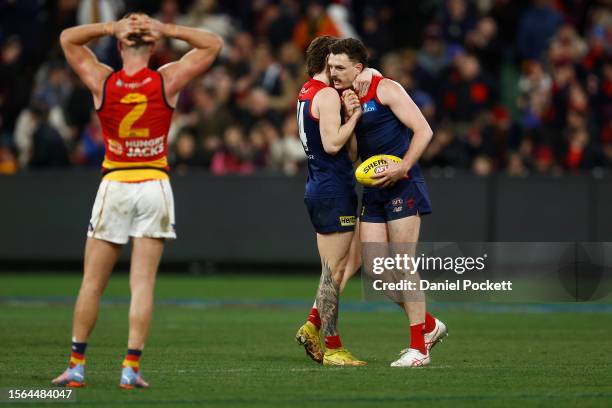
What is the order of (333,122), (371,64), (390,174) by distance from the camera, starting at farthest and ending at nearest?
(371,64) < (333,122) < (390,174)

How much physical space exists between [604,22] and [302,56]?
18.8 feet

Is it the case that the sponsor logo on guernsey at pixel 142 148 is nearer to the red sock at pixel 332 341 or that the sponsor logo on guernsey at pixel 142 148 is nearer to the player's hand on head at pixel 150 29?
the player's hand on head at pixel 150 29

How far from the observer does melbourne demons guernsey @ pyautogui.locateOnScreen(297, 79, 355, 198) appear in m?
10.7

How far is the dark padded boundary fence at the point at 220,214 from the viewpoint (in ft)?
67.9

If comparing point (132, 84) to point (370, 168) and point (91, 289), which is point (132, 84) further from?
point (370, 168)

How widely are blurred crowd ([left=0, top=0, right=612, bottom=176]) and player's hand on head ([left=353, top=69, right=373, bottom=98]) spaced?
34.2 feet

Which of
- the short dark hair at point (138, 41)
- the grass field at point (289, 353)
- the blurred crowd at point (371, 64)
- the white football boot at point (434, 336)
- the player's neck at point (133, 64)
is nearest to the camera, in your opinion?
the grass field at point (289, 353)

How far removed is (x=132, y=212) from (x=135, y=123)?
2.08ft

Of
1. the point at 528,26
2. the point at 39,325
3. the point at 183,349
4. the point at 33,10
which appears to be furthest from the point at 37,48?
the point at 183,349

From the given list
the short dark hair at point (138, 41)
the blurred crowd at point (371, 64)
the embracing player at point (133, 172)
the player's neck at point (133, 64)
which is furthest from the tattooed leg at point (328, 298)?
the blurred crowd at point (371, 64)

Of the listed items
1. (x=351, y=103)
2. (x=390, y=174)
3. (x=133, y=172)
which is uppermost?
(x=351, y=103)

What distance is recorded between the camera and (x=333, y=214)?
1066 cm

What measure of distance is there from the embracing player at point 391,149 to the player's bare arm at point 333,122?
83 mm

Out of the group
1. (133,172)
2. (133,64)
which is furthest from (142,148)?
(133,64)
